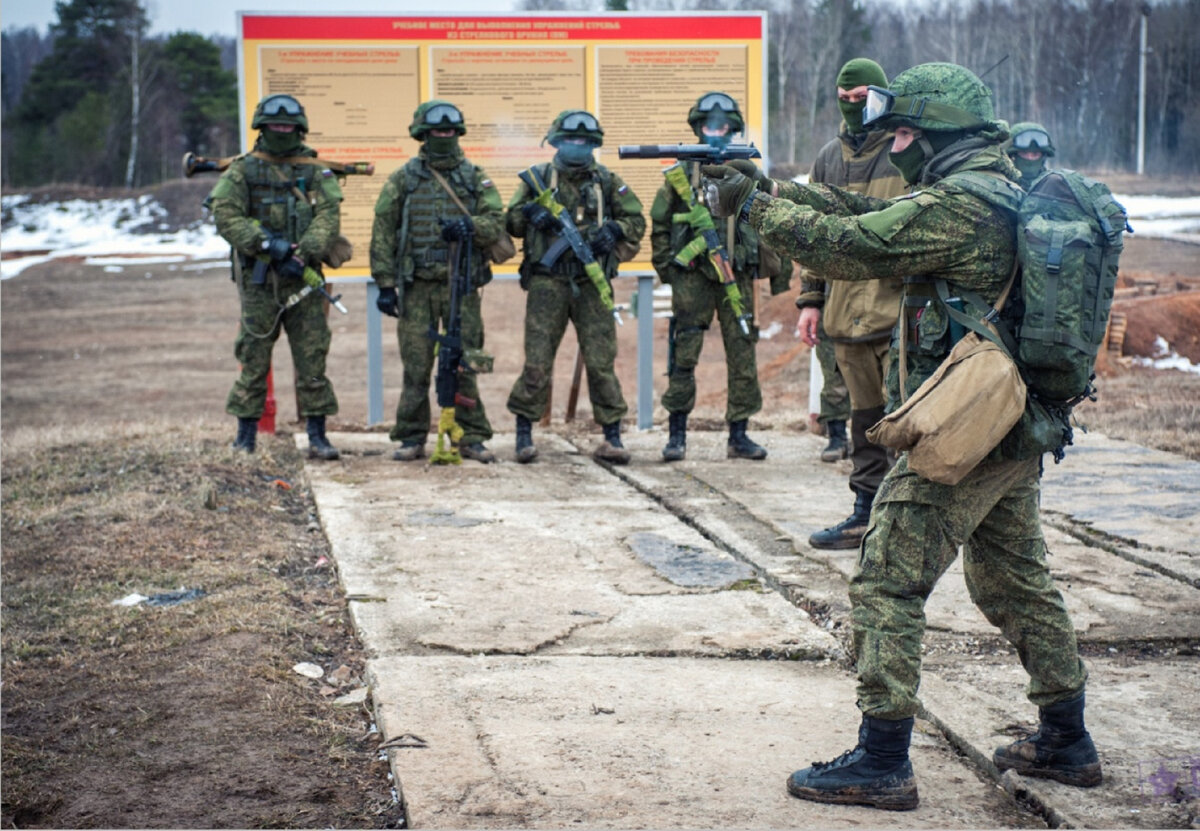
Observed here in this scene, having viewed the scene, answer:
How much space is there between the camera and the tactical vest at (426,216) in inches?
294

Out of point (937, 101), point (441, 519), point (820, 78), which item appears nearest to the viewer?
point (937, 101)

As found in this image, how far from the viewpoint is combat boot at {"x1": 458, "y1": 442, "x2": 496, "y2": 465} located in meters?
7.63

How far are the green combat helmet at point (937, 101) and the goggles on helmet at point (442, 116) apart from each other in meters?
4.50

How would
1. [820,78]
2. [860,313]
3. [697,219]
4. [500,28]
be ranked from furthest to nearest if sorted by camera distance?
1. [820,78]
2. [500,28]
3. [697,219]
4. [860,313]

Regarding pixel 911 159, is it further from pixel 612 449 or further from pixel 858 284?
pixel 612 449

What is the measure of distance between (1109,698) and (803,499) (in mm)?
2877

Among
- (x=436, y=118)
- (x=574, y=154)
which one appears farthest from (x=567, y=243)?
(x=436, y=118)

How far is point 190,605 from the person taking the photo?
4.78 m

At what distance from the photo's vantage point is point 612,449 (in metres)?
7.67

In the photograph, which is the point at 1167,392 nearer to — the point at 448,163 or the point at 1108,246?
the point at 448,163

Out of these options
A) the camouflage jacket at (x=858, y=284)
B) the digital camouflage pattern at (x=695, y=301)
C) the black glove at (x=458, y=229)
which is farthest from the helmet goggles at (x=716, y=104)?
the camouflage jacket at (x=858, y=284)

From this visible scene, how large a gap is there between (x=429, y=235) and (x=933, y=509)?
492cm

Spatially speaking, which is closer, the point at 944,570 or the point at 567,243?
the point at 944,570

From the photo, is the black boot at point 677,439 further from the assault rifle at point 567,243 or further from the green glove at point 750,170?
the green glove at point 750,170
